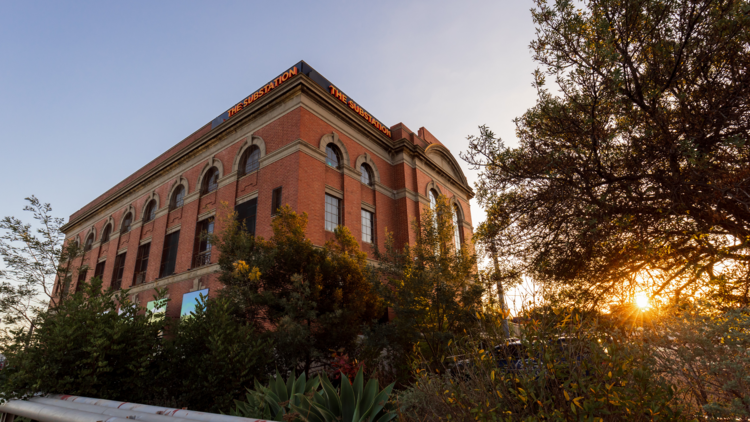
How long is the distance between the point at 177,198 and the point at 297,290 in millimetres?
18552

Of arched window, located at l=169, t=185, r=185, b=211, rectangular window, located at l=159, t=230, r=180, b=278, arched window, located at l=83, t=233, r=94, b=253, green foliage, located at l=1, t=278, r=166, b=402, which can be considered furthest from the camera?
arched window, located at l=83, t=233, r=94, b=253

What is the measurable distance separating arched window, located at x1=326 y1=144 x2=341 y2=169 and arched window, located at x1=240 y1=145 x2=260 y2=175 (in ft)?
12.9

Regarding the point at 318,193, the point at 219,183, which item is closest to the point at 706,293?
the point at 318,193

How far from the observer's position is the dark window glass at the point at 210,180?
877 inches

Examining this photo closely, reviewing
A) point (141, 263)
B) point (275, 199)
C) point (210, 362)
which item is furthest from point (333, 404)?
point (141, 263)

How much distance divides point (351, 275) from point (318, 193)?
7.19 m

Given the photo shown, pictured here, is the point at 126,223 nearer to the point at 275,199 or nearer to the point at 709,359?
the point at 275,199

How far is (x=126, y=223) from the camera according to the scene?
96.2 ft

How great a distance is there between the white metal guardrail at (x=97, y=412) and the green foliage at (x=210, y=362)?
216 cm

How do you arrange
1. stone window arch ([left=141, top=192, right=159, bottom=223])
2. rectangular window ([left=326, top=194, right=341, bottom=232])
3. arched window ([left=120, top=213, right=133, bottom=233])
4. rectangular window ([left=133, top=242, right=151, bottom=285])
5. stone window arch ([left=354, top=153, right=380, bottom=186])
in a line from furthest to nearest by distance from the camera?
arched window ([left=120, top=213, right=133, bottom=233]) → stone window arch ([left=141, top=192, right=159, bottom=223]) → rectangular window ([left=133, top=242, right=151, bottom=285]) → stone window arch ([left=354, top=153, right=380, bottom=186]) → rectangular window ([left=326, top=194, right=341, bottom=232])

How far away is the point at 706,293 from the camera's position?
689 centimetres

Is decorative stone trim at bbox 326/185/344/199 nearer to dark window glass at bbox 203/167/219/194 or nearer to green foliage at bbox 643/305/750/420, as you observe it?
dark window glass at bbox 203/167/219/194

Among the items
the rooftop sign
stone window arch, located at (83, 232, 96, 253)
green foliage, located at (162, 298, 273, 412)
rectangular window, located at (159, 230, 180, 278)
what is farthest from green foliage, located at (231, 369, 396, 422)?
stone window arch, located at (83, 232, 96, 253)

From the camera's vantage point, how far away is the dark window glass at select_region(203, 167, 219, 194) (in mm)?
22266
